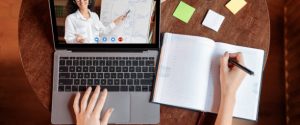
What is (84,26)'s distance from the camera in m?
1.01

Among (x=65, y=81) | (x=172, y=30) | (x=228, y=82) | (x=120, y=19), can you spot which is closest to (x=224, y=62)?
(x=228, y=82)

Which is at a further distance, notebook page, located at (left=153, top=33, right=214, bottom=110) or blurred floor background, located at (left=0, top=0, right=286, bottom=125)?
blurred floor background, located at (left=0, top=0, right=286, bottom=125)

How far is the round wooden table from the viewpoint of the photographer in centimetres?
104

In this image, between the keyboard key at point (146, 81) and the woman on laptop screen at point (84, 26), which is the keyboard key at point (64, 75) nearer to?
the woman on laptop screen at point (84, 26)

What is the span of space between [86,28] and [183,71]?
0.32 meters

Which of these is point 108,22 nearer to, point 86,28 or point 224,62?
point 86,28

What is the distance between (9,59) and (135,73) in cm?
96

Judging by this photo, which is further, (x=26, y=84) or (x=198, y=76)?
(x=26, y=84)

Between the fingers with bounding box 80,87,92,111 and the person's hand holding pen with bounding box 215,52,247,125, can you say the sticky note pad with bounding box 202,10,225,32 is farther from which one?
the fingers with bounding box 80,87,92,111

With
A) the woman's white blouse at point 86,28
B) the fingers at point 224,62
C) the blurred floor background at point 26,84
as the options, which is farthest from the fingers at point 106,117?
the blurred floor background at point 26,84

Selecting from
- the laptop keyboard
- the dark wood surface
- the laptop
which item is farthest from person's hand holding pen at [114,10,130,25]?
the dark wood surface

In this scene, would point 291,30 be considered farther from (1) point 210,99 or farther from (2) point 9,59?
(2) point 9,59

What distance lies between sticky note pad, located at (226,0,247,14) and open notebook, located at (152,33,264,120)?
5.0 inches

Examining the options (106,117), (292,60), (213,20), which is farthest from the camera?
(292,60)
